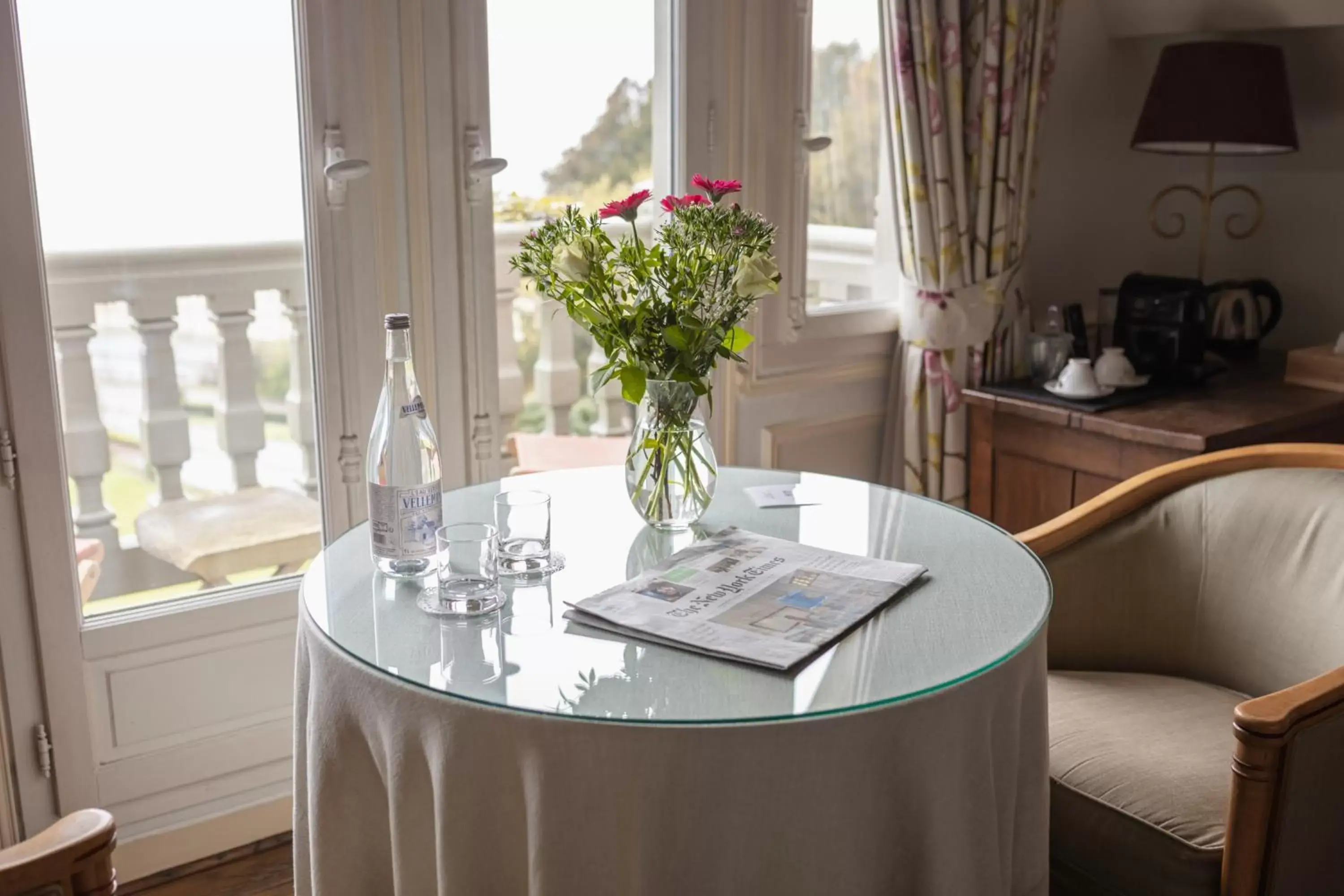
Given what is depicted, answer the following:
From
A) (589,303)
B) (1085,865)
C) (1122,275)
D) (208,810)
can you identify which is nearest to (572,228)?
(589,303)

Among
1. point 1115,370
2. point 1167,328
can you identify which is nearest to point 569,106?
point 1115,370

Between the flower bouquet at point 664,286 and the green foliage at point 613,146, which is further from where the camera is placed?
the green foliage at point 613,146

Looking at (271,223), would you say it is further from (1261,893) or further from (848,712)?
(1261,893)

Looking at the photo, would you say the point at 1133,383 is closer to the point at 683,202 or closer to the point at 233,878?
the point at 683,202

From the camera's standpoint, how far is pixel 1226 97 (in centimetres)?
288

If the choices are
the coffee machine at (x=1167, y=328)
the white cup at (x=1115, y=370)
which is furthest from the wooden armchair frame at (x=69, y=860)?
the coffee machine at (x=1167, y=328)

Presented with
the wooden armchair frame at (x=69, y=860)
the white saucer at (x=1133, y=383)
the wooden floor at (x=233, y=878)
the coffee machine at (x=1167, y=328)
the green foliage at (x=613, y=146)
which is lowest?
the wooden floor at (x=233, y=878)

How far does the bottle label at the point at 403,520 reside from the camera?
5.14 ft

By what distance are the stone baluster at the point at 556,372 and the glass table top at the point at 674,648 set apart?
4.43 feet

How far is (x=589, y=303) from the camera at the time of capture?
1613 millimetres

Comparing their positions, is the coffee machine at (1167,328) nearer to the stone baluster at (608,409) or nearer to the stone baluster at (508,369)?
the stone baluster at (608,409)

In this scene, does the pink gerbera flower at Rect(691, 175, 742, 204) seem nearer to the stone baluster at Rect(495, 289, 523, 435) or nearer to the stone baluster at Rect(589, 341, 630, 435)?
the stone baluster at Rect(589, 341, 630, 435)

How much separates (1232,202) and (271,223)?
97.3 inches

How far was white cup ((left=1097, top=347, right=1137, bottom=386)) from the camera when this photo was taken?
284cm
